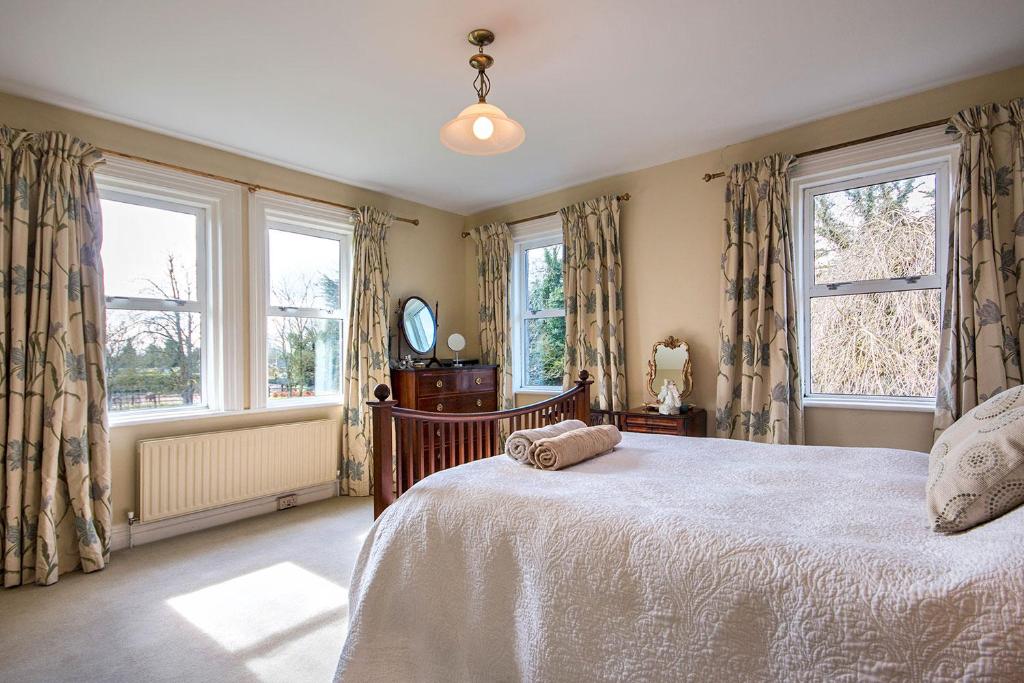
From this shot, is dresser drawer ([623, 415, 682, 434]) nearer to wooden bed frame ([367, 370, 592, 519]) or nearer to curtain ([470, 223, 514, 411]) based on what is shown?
wooden bed frame ([367, 370, 592, 519])

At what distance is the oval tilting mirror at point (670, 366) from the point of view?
143 inches

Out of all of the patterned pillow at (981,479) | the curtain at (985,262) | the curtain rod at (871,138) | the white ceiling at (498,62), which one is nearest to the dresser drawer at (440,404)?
the white ceiling at (498,62)

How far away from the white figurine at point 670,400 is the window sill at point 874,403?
763 millimetres

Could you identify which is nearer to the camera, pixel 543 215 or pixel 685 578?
pixel 685 578

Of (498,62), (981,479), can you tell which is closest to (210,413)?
(498,62)

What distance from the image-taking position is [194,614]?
89.5 inches

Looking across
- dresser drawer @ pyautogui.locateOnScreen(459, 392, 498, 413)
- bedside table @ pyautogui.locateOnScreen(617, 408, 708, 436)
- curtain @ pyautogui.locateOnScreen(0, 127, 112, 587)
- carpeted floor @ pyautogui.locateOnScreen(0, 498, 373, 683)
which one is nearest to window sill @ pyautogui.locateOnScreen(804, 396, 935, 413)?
bedside table @ pyautogui.locateOnScreen(617, 408, 708, 436)

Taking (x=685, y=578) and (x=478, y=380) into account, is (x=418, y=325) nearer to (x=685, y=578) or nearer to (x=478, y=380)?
(x=478, y=380)

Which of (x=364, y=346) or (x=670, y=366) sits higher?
(x=364, y=346)

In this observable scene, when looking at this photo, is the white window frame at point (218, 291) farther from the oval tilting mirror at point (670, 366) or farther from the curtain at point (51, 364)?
the oval tilting mirror at point (670, 366)

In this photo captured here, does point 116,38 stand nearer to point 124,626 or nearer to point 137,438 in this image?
point 137,438

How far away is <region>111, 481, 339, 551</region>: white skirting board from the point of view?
3078 millimetres

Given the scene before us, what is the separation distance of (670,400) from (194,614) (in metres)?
2.85

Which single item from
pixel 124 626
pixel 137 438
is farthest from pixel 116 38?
pixel 124 626
